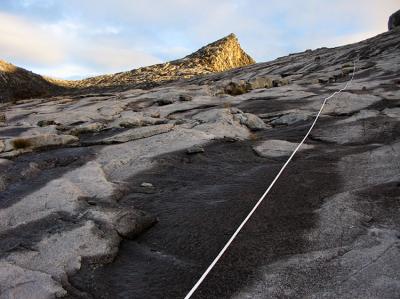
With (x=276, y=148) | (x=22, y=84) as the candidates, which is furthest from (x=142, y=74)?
(x=276, y=148)

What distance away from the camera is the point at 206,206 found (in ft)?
38.1

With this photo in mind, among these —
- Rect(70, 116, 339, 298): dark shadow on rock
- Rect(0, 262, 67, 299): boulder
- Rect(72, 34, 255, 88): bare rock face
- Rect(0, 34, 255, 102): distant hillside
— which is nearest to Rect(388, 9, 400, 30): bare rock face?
Rect(0, 34, 255, 102): distant hillside

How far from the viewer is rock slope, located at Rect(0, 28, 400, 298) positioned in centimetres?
801

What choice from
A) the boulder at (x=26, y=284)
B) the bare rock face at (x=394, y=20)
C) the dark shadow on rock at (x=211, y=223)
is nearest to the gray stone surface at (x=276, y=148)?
the dark shadow on rock at (x=211, y=223)

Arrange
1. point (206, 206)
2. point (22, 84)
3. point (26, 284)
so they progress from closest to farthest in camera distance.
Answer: point (26, 284) < point (206, 206) < point (22, 84)

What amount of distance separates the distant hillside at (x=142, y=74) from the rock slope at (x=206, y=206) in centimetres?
4727

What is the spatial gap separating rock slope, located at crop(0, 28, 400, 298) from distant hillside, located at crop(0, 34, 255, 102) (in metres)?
47.3

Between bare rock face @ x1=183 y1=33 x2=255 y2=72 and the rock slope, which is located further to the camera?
bare rock face @ x1=183 y1=33 x2=255 y2=72

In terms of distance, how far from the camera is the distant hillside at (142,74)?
76.1m

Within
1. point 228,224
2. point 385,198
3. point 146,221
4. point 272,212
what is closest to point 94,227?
point 146,221

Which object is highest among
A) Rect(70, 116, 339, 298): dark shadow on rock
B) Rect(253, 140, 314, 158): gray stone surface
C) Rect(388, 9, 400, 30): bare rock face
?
Rect(388, 9, 400, 30): bare rock face

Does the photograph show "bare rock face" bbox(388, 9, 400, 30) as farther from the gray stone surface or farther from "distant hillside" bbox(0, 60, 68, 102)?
"distant hillside" bbox(0, 60, 68, 102)

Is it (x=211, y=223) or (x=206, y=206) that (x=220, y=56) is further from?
(x=211, y=223)

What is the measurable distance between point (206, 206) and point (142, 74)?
8574cm
